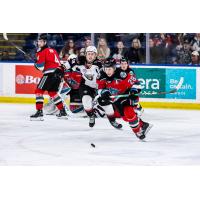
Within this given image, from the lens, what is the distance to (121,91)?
9.20 metres

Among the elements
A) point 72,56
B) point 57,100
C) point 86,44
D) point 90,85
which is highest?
point 86,44

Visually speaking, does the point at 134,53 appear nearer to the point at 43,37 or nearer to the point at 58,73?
the point at 58,73

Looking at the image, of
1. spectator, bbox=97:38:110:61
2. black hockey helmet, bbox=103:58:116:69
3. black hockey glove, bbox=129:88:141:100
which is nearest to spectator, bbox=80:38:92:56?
spectator, bbox=97:38:110:61

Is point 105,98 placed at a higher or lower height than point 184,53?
lower

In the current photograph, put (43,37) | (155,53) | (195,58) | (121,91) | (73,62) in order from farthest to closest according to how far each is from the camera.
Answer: (195,58) → (155,53) → (73,62) → (43,37) → (121,91)

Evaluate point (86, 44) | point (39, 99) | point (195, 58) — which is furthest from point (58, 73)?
point (195, 58)

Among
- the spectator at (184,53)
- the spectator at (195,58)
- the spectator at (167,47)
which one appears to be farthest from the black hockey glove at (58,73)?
the spectator at (195,58)

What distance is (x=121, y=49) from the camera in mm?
9758

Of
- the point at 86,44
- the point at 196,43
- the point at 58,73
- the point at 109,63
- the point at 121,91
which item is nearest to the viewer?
the point at 121,91

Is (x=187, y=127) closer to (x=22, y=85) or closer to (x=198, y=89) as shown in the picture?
(x=198, y=89)

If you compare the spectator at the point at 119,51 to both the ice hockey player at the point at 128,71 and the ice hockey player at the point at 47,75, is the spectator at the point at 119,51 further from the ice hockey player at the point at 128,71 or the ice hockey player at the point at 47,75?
the ice hockey player at the point at 47,75

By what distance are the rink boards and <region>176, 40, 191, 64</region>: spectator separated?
141mm

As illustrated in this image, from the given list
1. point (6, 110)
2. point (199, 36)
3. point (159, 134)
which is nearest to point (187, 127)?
point (159, 134)

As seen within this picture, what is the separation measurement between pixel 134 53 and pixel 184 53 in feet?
2.88
